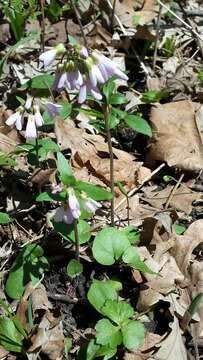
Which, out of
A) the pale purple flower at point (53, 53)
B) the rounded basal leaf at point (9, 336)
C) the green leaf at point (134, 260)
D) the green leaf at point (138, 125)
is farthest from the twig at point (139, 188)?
the pale purple flower at point (53, 53)

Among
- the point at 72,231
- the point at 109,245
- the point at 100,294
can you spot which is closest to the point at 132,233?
the point at 109,245

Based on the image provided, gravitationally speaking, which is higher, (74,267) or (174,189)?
(74,267)

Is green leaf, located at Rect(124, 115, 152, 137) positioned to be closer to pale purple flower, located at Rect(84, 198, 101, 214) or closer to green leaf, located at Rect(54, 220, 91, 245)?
green leaf, located at Rect(54, 220, 91, 245)

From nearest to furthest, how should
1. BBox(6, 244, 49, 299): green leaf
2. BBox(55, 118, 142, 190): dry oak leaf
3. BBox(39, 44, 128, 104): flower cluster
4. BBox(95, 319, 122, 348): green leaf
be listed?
BBox(39, 44, 128, 104): flower cluster
BBox(95, 319, 122, 348): green leaf
BBox(6, 244, 49, 299): green leaf
BBox(55, 118, 142, 190): dry oak leaf

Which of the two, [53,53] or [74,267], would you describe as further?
[74,267]

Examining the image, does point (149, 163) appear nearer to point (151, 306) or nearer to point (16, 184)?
point (16, 184)

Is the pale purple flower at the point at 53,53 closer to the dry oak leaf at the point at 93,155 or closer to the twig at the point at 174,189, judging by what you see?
the dry oak leaf at the point at 93,155

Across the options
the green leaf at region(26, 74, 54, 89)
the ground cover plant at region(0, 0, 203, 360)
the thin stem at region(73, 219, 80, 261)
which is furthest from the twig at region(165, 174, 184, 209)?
the green leaf at region(26, 74, 54, 89)

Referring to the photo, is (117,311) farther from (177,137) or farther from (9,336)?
(177,137)
